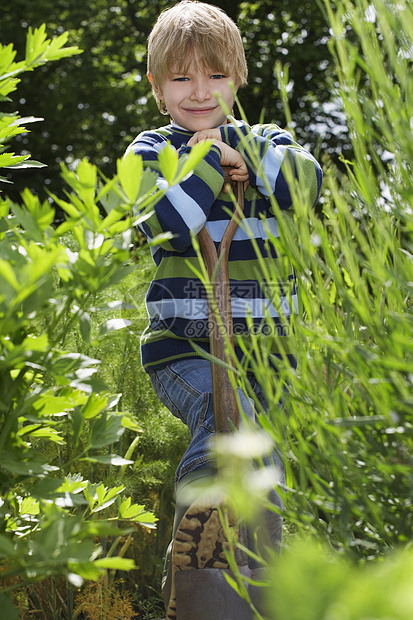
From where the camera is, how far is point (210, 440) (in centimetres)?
129

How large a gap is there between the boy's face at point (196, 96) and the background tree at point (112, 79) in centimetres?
834

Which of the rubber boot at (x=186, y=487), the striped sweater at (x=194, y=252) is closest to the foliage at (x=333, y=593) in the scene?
the rubber boot at (x=186, y=487)

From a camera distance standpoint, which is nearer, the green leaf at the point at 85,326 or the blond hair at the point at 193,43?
the green leaf at the point at 85,326

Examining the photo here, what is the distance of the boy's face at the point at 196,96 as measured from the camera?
1674mm

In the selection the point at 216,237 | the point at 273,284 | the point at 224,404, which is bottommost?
the point at 224,404

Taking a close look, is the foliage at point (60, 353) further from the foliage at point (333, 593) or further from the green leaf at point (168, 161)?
the foliage at point (333, 593)

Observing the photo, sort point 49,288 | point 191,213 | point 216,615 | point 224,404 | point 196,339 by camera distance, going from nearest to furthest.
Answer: point 49,288 < point 216,615 < point 224,404 < point 191,213 < point 196,339

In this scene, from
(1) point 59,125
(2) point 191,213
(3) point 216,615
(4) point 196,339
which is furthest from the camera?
(1) point 59,125

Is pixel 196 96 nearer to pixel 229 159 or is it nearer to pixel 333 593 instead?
pixel 229 159

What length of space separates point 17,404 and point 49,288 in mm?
164

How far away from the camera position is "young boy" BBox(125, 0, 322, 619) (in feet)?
4.73

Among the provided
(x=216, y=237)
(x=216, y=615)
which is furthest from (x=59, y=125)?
(x=216, y=615)

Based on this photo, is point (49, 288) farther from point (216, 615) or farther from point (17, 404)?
point (216, 615)

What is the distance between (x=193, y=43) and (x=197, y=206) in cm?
55
